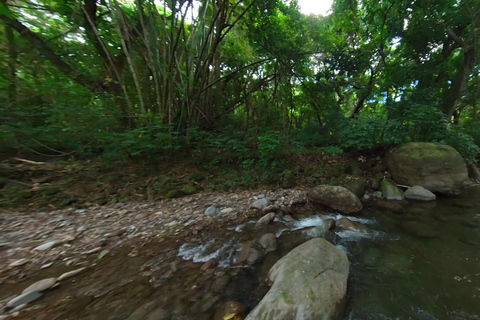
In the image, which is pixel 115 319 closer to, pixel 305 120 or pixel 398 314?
pixel 398 314

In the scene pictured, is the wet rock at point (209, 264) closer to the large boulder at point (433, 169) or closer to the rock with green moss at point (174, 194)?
the rock with green moss at point (174, 194)

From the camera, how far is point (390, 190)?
462 centimetres

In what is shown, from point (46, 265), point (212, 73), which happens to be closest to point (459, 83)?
point (212, 73)

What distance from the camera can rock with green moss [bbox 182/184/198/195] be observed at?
178 inches

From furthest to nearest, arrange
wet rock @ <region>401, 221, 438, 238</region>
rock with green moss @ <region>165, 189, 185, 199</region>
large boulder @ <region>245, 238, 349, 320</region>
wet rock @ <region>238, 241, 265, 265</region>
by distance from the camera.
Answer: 1. rock with green moss @ <region>165, 189, 185, 199</region>
2. wet rock @ <region>401, 221, 438, 238</region>
3. wet rock @ <region>238, 241, 265, 265</region>
4. large boulder @ <region>245, 238, 349, 320</region>

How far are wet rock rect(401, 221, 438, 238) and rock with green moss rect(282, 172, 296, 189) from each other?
7.50 ft

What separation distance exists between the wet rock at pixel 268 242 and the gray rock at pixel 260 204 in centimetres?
96

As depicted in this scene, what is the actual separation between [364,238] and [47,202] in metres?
6.09

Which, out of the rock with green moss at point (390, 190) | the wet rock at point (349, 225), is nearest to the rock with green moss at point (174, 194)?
the wet rock at point (349, 225)

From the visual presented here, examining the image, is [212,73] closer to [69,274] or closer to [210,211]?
[210,211]

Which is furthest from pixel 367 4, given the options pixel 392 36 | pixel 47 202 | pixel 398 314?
pixel 47 202

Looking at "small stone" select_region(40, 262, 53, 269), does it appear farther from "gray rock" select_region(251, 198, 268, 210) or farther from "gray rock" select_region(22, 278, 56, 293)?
"gray rock" select_region(251, 198, 268, 210)

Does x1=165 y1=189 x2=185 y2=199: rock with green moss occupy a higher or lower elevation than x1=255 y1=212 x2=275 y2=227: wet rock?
higher

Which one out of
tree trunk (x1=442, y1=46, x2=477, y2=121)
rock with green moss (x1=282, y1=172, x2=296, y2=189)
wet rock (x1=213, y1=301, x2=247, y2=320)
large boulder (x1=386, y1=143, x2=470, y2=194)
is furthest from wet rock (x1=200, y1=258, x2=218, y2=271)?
tree trunk (x1=442, y1=46, x2=477, y2=121)
